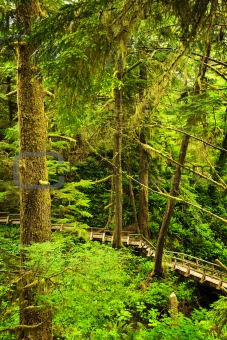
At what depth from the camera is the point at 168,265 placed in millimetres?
14367

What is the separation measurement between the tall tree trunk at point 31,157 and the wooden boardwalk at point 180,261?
23.6ft

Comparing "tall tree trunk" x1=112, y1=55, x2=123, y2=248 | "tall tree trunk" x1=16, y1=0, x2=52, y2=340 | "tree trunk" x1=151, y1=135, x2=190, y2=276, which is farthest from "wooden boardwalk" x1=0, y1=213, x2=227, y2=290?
"tall tree trunk" x1=16, y1=0, x2=52, y2=340

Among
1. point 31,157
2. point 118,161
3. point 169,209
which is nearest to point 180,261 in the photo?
point 169,209

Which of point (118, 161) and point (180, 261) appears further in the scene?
point (180, 261)

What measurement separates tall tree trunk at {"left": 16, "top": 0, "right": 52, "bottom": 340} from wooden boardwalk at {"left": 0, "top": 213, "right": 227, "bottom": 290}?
283 inches

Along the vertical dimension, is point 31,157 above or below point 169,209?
above

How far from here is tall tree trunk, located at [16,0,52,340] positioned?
5.03 meters

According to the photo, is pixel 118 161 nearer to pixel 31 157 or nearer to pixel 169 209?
pixel 169 209

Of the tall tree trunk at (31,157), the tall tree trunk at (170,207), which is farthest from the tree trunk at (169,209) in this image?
the tall tree trunk at (31,157)

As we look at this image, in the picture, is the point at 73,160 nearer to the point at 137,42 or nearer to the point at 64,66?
the point at 137,42

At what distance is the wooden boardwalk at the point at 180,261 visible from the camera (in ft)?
43.2

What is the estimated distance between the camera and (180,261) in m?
16.1

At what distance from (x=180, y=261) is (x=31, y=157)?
12.9 meters

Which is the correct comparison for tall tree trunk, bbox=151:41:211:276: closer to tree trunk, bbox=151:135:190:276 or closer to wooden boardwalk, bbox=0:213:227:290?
tree trunk, bbox=151:135:190:276
